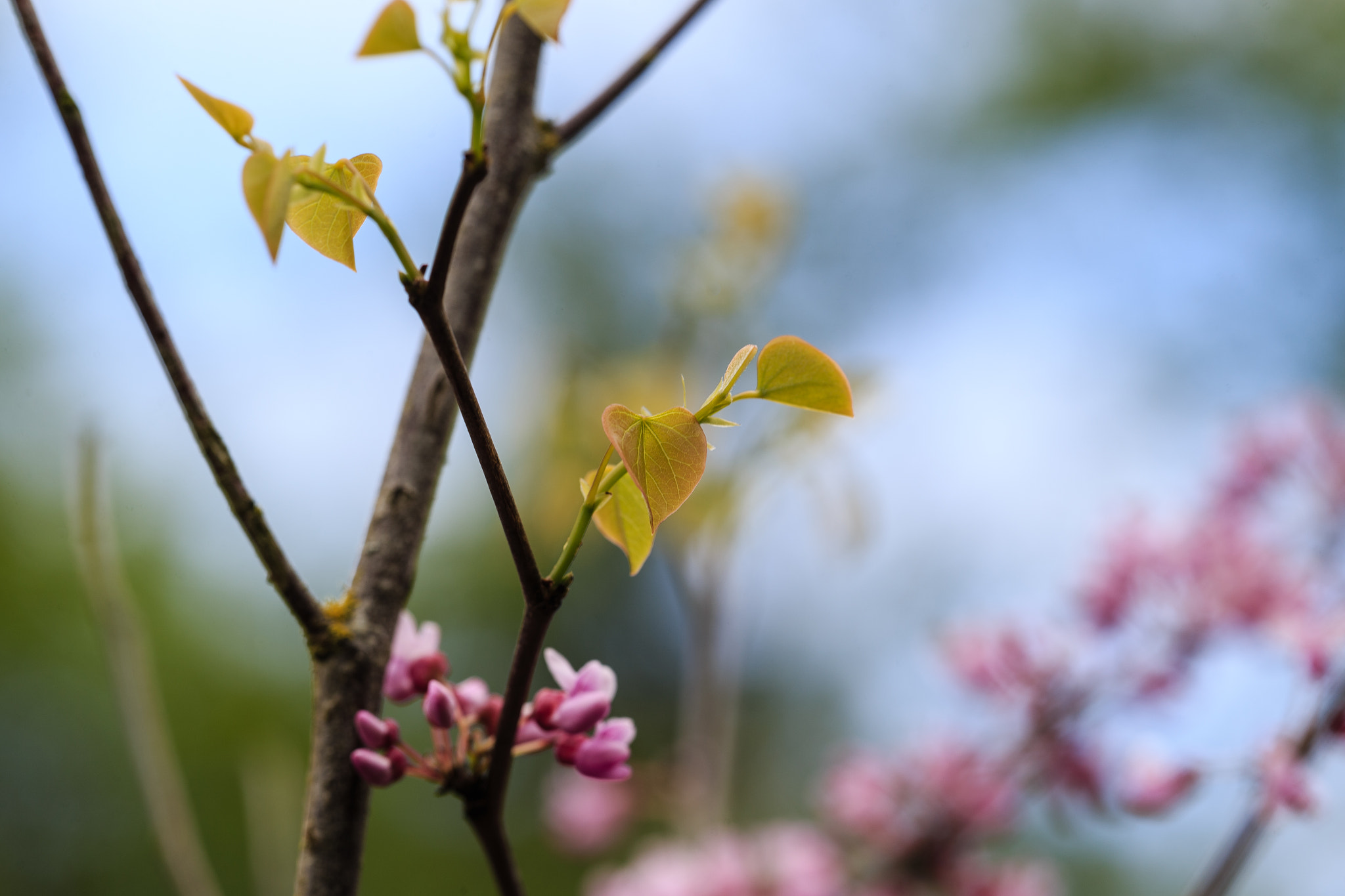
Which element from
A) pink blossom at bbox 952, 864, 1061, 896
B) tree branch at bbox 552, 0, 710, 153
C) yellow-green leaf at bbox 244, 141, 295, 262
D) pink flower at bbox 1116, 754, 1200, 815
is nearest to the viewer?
yellow-green leaf at bbox 244, 141, 295, 262

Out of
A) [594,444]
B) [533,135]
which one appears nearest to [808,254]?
[594,444]

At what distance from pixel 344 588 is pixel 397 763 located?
2.4 inches

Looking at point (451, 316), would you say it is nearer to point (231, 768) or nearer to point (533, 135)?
point (533, 135)

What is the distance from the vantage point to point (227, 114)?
0.19 m

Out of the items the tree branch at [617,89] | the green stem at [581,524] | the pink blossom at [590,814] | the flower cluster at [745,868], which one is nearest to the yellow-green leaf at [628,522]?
the green stem at [581,524]

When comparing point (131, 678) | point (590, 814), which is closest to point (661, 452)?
point (131, 678)

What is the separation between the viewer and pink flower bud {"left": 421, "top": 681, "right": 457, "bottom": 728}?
0.24 metres

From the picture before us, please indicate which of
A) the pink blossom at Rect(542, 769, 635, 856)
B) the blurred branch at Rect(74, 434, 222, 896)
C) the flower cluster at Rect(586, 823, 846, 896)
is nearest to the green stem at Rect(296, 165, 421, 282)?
the blurred branch at Rect(74, 434, 222, 896)

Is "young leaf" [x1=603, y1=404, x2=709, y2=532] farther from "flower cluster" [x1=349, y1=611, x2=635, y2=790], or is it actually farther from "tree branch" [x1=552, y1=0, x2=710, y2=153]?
"tree branch" [x1=552, y1=0, x2=710, y2=153]

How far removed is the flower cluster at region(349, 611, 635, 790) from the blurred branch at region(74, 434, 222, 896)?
0.60 feet

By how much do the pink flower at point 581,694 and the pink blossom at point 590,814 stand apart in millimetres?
683

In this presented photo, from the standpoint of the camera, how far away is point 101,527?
1.19ft

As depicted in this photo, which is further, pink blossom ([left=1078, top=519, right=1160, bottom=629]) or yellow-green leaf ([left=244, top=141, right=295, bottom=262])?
pink blossom ([left=1078, top=519, right=1160, bottom=629])

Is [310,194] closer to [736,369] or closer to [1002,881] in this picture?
[736,369]
